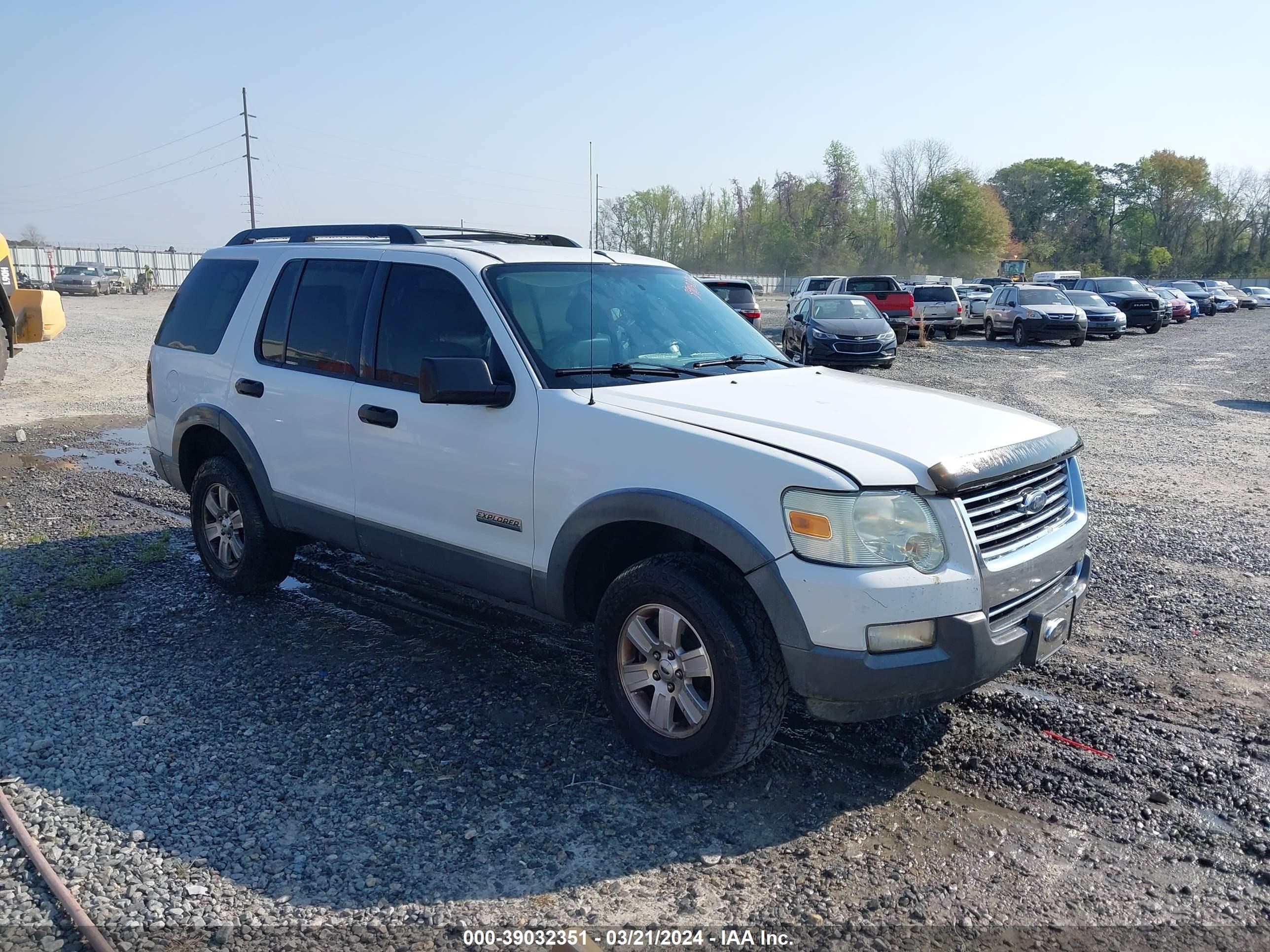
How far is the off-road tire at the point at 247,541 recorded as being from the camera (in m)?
5.59

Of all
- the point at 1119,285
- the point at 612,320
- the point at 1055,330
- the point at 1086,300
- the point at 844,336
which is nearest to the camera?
the point at 612,320

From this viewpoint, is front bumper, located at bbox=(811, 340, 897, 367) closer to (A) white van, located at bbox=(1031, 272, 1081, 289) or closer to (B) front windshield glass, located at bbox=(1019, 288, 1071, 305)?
(B) front windshield glass, located at bbox=(1019, 288, 1071, 305)

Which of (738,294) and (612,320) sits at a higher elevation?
(738,294)

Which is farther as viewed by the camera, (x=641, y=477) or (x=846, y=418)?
(x=846, y=418)

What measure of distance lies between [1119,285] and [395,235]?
1455 inches

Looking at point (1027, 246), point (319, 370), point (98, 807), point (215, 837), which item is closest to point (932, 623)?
point (215, 837)

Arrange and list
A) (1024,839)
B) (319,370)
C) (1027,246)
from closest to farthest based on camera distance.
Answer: (1024,839), (319,370), (1027,246)

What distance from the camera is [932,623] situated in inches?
132

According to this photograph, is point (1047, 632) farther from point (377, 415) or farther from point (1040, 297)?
point (1040, 297)

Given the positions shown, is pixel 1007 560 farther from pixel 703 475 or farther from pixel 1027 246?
pixel 1027 246

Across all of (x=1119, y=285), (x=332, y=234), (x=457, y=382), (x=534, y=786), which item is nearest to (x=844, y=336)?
(x=332, y=234)

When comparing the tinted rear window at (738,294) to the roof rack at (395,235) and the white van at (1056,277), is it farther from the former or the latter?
the white van at (1056,277)

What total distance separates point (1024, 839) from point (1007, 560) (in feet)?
3.17

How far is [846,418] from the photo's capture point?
12.8ft
